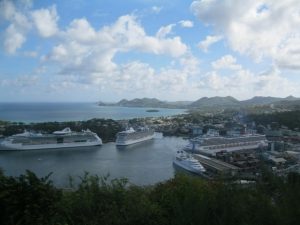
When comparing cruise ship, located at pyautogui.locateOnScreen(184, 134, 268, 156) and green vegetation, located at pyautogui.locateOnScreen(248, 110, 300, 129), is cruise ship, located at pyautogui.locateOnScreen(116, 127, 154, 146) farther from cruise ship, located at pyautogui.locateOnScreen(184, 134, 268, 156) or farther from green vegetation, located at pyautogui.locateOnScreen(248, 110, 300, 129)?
green vegetation, located at pyautogui.locateOnScreen(248, 110, 300, 129)

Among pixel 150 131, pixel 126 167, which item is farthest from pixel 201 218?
pixel 150 131

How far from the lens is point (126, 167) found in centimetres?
1131

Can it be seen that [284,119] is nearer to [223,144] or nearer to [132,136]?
[223,144]

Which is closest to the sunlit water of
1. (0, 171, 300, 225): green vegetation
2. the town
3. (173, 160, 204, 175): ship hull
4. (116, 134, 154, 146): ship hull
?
(173, 160, 204, 175): ship hull

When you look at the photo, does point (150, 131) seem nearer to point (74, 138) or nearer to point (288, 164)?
point (74, 138)

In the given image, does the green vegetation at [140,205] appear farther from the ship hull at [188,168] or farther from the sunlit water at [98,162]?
the ship hull at [188,168]

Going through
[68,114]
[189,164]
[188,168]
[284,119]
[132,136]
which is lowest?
[188,168]

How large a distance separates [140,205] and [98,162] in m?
9.29

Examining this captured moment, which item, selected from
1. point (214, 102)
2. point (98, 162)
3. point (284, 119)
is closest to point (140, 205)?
point (98, 162)

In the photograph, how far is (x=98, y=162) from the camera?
41.1ft

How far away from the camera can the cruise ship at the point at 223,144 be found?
15.3 meters

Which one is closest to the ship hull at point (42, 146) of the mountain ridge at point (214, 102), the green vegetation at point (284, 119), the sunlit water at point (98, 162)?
the sunlit water at point (98, 162)

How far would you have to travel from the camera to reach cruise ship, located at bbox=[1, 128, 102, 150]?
15.6 metres

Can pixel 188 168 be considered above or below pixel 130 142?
below
